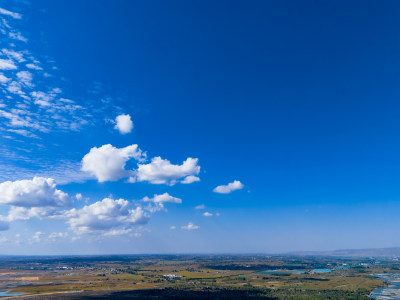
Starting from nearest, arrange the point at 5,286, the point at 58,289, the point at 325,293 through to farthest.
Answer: the point at 325,293, the point at 58,289, the point at 5,286

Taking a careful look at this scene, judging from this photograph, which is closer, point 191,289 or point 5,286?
point 191,289

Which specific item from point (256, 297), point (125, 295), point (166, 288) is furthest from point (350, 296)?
point (125, 295)

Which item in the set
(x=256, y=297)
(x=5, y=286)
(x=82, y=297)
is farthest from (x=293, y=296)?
(x=5, y=286)

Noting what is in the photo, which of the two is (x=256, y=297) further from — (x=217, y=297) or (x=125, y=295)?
(x=125, y=295)

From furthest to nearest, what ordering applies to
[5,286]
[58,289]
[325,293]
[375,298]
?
1. [5,286]
2. [58,289]
3. [325,293]
4. [375,298]

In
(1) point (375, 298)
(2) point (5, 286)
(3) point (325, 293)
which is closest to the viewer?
(1) point (375, 298)

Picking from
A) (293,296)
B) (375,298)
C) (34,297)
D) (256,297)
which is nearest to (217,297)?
(256,297)

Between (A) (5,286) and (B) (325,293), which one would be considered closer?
(B) (325,293)

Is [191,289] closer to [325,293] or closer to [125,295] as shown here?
[125,295]

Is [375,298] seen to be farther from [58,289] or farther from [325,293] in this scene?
[58,289]
